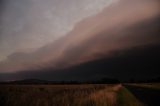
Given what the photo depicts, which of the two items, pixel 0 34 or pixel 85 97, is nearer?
pixel 85 97

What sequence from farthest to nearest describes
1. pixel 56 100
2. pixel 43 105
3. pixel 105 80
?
1. pixel 105 80
2. pixel 56 100
3. pixel 43 105

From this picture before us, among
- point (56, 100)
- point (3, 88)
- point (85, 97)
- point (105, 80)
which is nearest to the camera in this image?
point (56, 100)

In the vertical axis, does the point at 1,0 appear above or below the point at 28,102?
above

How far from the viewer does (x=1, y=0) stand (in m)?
6.02

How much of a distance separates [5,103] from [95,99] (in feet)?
5.50

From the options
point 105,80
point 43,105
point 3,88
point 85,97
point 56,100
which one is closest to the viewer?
point 43,105

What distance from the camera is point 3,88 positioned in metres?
5.97

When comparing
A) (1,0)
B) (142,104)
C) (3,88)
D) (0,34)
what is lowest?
(142,104)

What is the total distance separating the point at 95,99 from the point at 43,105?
1.05m

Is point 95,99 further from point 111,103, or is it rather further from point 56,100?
point 56,100

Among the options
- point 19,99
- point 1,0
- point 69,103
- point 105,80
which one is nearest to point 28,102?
point 19,99

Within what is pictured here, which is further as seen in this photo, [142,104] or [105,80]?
[105,80]

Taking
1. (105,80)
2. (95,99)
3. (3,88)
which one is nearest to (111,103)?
(95,99)

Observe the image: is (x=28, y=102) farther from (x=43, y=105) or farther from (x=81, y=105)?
(x=81, y=105)
